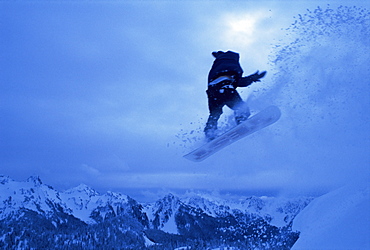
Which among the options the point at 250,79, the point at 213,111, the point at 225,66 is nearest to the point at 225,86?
the point at 225,66

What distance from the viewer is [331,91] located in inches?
460

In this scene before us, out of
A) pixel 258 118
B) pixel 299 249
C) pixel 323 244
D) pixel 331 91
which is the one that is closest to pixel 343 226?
pixel 323 244

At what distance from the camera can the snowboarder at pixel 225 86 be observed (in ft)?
30.9

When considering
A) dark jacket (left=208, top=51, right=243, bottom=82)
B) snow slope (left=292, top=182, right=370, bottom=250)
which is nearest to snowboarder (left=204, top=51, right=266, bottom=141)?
dark jacket (left=208, top=51, right=243, bottom=82)

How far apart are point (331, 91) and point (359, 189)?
18.2 ft

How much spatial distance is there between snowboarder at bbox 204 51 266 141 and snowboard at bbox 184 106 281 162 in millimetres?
231

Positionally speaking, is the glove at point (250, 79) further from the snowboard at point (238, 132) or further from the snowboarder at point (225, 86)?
the snowboard at point (238, 132)

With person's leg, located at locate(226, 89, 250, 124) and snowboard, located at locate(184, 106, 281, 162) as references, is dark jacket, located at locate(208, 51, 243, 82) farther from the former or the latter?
snowboard, located at locate(184, 106, 281, 162)

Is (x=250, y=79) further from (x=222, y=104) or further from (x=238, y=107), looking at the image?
(x=222, y=104)

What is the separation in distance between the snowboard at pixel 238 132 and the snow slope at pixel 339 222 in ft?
10.1

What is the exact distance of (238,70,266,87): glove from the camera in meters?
9.92

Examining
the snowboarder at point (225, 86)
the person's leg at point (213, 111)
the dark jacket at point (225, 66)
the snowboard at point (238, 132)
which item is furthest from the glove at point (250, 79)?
the snowboard at point (238, 132)

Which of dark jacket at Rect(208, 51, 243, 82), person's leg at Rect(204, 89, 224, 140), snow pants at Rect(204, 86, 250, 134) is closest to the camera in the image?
dark jacket at Rect(208, 51, 243, 82)

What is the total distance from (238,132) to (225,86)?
1.65 m
